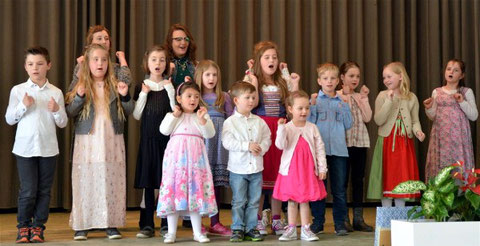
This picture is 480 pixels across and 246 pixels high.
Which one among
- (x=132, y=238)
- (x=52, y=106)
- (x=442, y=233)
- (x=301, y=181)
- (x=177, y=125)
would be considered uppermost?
(x=52, y=106)

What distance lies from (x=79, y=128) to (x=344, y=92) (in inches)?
73.2

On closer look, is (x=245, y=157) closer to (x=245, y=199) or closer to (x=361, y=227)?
(x=245, y=199)

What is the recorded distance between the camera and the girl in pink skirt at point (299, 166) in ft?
13.6

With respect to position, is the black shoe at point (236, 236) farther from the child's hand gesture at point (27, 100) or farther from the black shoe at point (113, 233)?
the child's hand gesture at point (27, 100)

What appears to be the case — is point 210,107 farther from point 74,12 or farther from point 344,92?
point 74,12

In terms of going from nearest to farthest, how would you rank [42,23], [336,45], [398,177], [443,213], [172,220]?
[443,213] < [172,220] < [398,177] < [42,23] < [336,45]

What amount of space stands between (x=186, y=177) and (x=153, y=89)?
0.69m

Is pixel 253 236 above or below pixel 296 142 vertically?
below

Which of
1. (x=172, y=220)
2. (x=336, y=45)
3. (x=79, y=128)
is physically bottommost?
(x=172, y=220)

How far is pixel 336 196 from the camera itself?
4.50m

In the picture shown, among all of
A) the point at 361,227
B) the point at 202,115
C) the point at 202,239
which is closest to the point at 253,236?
the point at 202,239

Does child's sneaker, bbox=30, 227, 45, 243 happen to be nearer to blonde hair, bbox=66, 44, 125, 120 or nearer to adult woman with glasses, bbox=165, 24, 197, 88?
blonde hair, bbox=66, 44, 125, 120

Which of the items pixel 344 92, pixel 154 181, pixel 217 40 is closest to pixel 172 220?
pixel 154 181

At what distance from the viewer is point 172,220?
13.3 ft
